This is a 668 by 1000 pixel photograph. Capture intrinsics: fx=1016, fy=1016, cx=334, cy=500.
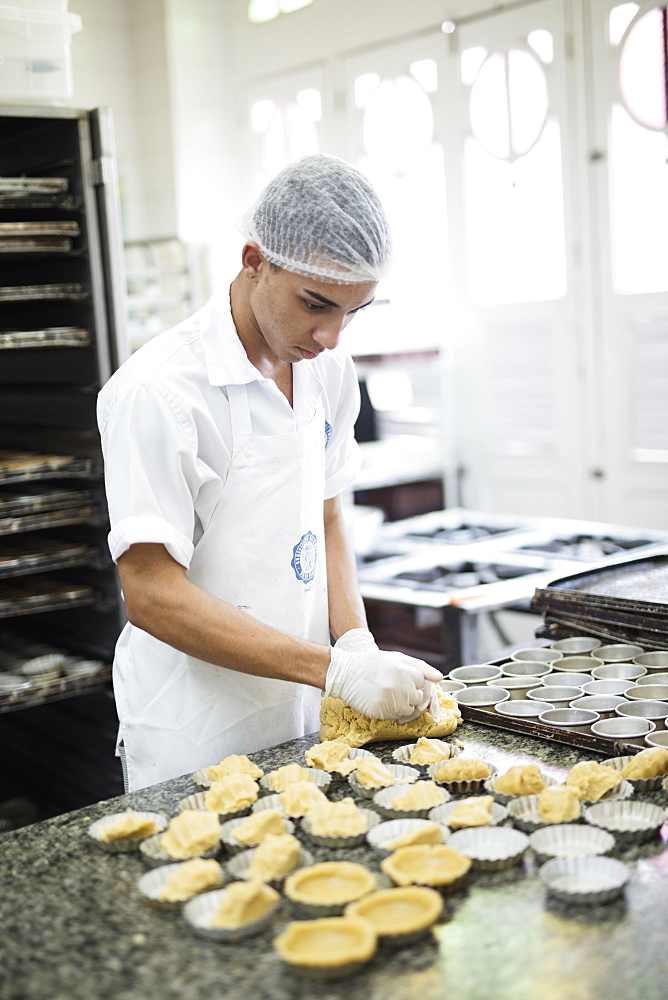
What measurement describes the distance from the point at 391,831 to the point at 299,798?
15cm

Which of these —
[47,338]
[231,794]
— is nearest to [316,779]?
[231,794]

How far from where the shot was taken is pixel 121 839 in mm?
1384

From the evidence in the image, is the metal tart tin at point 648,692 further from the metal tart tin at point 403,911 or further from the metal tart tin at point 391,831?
the metal tart tin at point 403,911

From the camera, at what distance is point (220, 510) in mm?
1840

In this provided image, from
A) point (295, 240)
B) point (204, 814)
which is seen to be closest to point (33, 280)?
point (295, 240)

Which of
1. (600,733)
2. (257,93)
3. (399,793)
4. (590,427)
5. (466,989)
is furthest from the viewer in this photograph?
(257,93)

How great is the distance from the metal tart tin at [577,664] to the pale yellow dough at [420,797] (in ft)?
2.07

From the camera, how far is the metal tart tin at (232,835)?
1.36 m

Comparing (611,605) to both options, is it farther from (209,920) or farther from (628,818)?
(209,920)

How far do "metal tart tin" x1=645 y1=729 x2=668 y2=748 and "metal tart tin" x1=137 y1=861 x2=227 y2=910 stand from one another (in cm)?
71

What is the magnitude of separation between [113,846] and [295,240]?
99 centimetres

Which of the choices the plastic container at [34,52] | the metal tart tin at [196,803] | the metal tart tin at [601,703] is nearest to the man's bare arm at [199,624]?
the metal tart tin at [196,803]

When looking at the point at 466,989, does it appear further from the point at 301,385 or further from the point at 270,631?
the point at 301,385

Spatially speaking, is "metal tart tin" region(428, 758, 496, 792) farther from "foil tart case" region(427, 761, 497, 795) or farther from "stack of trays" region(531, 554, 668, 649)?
"stack of trays" region(531, 554, 668, 649)
